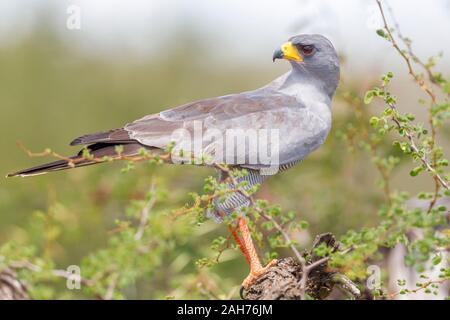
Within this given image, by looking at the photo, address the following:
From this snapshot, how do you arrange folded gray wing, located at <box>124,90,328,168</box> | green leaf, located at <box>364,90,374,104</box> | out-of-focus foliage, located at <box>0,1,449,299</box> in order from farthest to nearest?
1. folded gray wing, located at <box>124,90,328,168</box>
2. green leaf, located at <box>364,90,374,104</box>
3. out-of-focus foliage, located at <box>0,1,449,299</box>

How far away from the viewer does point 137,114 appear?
998 centimetres

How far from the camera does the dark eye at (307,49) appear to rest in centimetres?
464

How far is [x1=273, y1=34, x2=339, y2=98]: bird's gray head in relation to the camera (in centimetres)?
463

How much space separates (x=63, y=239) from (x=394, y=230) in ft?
15.1

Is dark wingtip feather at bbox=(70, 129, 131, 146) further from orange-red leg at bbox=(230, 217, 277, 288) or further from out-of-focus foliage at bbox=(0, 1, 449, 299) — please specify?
orange-red leg at bbox=(230, 217, 277, 288)

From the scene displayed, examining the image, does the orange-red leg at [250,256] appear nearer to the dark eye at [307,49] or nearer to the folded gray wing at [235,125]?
the folded gray wing at [235,125]

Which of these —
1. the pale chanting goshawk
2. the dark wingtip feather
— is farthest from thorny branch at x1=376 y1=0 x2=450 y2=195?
the dark wingtip feather

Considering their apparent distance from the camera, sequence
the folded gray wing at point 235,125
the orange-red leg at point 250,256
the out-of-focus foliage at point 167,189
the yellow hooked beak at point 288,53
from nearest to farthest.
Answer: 1. the out-of-focus foliage at point 167,189
2. the orange-red leg at point 250,256
3. the folded gray wing at point 235,125
4. the yellow hooked beak at point 288,53

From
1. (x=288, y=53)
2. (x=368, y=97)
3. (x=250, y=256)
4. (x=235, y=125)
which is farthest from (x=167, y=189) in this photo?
(x=368, y=97)

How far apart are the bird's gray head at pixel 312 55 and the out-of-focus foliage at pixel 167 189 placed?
1.49ft

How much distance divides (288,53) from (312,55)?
135mm

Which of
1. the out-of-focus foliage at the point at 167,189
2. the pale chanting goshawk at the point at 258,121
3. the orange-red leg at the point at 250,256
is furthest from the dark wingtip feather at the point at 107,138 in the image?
the orange-red leg at the point at 250,256

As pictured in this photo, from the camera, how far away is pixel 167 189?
514 cm
